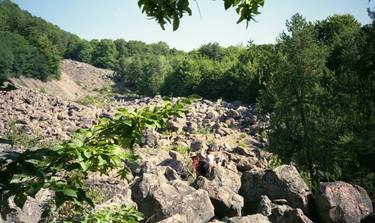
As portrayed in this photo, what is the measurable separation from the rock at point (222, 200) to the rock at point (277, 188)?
90 centimetres

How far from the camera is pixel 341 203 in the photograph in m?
12.2

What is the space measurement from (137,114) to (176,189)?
29.9 ft

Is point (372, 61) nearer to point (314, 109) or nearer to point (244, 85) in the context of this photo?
point (314, 109)

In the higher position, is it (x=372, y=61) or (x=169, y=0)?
(x=372, y=61)

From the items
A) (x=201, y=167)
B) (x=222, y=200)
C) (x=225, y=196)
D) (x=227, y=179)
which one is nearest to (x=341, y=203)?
(x=225, y=196)

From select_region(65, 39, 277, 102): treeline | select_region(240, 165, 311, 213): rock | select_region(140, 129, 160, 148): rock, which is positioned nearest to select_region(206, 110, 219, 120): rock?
select_region(65, 39, 277, 102): treeline

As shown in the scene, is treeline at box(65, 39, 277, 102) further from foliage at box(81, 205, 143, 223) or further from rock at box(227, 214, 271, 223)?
foliage at box(81, 205, 143, 223)

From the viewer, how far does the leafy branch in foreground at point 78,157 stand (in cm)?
211

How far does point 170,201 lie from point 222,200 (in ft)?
6.73

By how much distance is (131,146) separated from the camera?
3061mm

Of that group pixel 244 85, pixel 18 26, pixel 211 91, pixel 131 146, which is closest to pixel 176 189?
pixel 131 146

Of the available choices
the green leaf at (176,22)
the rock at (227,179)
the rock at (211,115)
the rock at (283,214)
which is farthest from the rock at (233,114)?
the green leaf at (176,22)

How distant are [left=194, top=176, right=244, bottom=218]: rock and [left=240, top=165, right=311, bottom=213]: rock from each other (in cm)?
Answer: 90

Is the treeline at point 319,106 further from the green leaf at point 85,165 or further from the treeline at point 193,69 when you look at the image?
the green leaf at point 85,165
